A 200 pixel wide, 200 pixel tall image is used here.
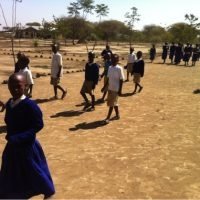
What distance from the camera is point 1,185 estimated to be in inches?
163

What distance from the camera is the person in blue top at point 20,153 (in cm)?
406

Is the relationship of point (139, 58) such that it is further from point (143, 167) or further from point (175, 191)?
point (175, 191)

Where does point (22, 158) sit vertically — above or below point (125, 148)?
above

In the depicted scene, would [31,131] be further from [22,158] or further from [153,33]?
[153,33]

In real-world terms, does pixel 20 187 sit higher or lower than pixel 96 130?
higher

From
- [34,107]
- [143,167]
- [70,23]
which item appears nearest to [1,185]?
[34,107]

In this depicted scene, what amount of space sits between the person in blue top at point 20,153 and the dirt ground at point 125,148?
1339 millimetres

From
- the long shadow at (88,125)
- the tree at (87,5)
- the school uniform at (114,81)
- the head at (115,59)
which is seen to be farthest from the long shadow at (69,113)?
the tree at (87,5)

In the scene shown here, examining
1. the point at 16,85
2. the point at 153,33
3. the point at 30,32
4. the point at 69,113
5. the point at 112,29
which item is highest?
the point at 112,29

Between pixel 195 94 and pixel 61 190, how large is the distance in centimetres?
962

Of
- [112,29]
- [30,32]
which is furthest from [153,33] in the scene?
[30,32]

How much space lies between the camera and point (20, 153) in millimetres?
4059

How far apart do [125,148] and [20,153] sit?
3.76m

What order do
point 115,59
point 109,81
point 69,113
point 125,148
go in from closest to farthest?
point 125,148
point 115,59
point 109,81
point 69,113
